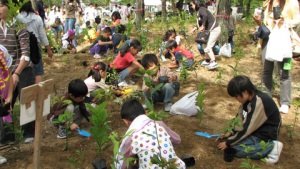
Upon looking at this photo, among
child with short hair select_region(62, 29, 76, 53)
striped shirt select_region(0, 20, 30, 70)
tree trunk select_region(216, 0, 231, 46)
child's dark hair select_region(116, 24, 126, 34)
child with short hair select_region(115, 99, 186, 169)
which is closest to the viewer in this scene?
child with short hair select_region(115, 99, 186, 169)

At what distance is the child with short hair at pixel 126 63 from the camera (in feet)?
17.6

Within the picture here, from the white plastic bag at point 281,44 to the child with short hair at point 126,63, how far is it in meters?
2.17

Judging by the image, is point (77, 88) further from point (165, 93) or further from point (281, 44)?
point (281, 44)

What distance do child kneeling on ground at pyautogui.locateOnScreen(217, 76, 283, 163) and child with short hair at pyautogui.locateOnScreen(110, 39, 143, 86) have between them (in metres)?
2.55

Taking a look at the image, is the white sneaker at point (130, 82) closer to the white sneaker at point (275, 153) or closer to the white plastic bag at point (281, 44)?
the white plastic bag at point (281, 44)

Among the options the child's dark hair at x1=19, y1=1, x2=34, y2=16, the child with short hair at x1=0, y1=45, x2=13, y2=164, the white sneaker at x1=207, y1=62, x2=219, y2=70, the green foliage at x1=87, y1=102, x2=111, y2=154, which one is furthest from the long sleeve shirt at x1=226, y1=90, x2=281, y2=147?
the white sneaker at x1=207, y1=62, x2=219, y2=70

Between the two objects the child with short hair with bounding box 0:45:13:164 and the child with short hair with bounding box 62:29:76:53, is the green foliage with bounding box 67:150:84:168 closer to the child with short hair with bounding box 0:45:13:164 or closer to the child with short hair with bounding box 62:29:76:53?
the child with short hair with bounding box 0:45:13:164

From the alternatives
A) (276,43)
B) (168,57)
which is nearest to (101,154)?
(276,43)

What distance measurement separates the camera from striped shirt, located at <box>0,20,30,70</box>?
317cm

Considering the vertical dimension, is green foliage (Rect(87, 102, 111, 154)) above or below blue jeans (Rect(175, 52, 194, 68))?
below

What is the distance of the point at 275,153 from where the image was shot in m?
3.03

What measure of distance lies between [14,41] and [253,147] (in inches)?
104

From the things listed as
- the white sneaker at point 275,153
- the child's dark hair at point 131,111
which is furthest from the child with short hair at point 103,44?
the white sneaker at point 275,153

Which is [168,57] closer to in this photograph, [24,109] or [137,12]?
[137,12]
